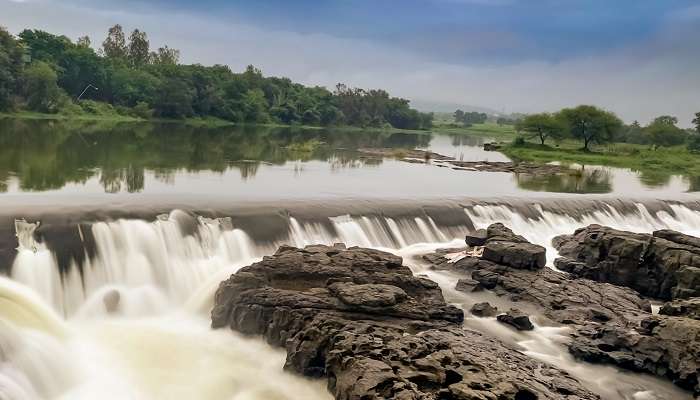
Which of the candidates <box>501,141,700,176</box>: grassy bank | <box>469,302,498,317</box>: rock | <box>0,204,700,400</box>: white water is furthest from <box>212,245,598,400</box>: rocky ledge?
<box>501,141,700,176</box>: grassy bank

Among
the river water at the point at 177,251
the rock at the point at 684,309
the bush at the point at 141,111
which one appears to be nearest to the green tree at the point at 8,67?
the bush at the point at 141,111

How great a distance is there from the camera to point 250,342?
41.6 feet

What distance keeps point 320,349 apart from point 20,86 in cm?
6814

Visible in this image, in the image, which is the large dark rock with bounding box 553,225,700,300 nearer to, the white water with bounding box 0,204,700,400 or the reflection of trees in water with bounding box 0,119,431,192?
the white water with bounding box 0,204,700,400

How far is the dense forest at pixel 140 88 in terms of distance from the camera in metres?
68.4

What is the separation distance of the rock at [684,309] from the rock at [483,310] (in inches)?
157

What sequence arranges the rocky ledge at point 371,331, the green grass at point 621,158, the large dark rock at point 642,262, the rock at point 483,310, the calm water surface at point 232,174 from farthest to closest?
the green grass at point 621,158
the calm water surface at point 232,174
the large dark rock at point 642,262
the rock at point 483,310
the rocky ledge at point 371,331

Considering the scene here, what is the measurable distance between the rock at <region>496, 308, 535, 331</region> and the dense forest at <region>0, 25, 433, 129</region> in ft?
210

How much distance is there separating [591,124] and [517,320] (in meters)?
73.3

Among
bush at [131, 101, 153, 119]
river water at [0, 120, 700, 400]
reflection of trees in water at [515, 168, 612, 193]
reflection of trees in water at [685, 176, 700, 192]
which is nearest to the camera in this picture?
river water at [0, 120, 700, 400]

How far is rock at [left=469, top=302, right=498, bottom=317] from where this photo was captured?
579 inches

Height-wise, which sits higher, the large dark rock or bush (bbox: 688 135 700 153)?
bush (bbox: 688 135 700 153)

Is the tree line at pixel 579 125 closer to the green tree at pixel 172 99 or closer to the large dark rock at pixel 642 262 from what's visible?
the green tree at pixel 172 99

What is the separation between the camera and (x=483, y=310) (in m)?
14.7
